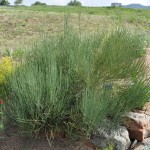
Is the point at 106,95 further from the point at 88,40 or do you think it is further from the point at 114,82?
the point at 88,40

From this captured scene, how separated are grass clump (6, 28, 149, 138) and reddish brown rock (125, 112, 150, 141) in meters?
0.13

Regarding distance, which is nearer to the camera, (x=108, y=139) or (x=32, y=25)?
(x=108, y=139)

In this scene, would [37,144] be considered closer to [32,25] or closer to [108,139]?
[108,139]

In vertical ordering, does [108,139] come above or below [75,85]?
below

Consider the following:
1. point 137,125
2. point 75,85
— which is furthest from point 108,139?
point 75,85

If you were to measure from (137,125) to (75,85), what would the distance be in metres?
0.85

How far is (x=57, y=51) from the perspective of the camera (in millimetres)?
5051

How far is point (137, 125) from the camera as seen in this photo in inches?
187

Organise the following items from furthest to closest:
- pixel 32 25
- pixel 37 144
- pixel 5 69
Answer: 1. pixel 32 25
2. pixel 5 69
3. pixel 37 144

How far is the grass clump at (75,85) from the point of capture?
4167 millimetres

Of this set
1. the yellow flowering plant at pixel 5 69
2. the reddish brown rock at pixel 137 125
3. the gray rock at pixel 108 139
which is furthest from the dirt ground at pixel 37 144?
the yellow flowering plant at pixel 5 69

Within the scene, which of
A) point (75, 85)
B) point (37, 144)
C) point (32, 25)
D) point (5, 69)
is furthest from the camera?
point (32, 25)

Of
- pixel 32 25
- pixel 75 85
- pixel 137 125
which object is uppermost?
pixel 75 85

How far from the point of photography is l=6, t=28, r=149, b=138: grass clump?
417 centimetres
